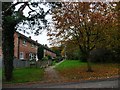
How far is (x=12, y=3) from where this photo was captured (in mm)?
20828

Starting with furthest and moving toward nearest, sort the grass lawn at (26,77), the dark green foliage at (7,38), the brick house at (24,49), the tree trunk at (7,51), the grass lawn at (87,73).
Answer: the brick house at (24,49)
the grass lawn at (87,73)
the grass lawn at (26,77)
the tree trunk at (7,51)
the dark green foliage at (7,38)

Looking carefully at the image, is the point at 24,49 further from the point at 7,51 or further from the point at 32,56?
the point at 7,51

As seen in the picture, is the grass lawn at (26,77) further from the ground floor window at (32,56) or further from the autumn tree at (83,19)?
the ground floor window at (32,56)

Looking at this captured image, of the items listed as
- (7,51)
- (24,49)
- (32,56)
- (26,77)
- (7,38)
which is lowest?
(26,77)

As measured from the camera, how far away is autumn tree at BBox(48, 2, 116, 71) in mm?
26703

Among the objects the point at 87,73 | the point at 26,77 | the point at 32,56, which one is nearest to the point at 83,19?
the point at 87,73

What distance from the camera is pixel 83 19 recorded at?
26.7 m

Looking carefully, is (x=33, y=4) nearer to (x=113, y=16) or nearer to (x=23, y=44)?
(x=113, y=16)

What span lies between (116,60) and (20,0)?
22.2 meters

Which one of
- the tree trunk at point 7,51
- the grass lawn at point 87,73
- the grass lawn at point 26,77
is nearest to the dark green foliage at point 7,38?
the tree trunk at point 7,51

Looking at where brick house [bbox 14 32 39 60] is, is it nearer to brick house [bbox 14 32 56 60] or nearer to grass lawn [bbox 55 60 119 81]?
brick house [bbox 14 32 56 60]

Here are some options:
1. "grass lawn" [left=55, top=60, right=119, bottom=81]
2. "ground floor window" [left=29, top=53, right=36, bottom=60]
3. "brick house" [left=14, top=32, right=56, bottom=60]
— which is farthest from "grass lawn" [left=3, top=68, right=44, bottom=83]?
"ground floor window" [left=29, top=53, right=36, bottom=60]

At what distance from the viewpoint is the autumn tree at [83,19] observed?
2670cm

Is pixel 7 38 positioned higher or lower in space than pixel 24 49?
lower
